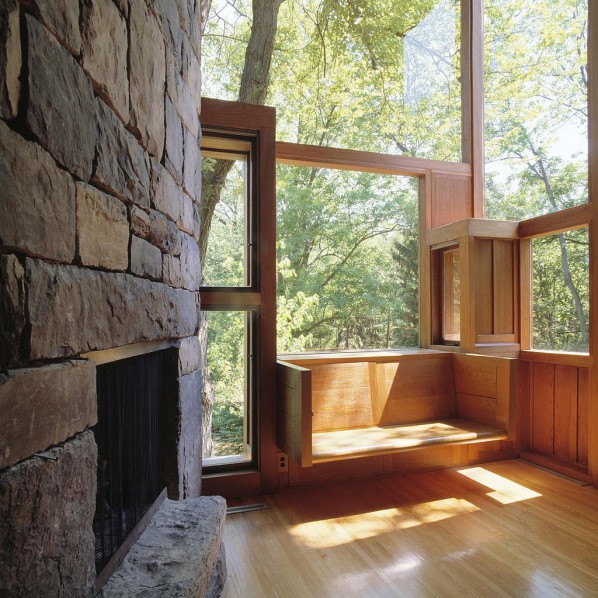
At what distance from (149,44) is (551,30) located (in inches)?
137

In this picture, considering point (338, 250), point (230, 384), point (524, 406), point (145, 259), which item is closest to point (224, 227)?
point (230, 384)

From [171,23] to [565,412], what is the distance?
127 inches

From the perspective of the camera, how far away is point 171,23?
1.53 metres

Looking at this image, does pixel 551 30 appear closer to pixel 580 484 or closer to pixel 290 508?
pixel 580 484

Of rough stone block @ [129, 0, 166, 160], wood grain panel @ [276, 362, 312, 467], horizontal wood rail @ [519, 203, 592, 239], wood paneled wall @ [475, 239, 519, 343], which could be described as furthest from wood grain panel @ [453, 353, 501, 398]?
rough stone block @ [129, 0, 166, 160]

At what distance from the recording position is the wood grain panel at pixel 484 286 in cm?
323

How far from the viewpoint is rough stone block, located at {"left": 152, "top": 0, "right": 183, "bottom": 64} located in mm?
1395

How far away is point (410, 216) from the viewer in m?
5.56

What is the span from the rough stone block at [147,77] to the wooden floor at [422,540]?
1.70 m

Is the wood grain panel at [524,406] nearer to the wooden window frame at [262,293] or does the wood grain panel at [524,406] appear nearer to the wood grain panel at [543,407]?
the wood grain panel at [543,407]

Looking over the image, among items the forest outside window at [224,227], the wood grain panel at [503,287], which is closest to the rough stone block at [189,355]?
the forest outside window at [224,227]

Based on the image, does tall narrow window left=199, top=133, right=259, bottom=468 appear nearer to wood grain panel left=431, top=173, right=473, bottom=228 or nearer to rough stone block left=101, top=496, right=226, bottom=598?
rough stone block left=101, top=496, right=226, bottom=598

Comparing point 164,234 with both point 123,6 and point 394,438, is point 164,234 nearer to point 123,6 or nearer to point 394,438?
point 123,6

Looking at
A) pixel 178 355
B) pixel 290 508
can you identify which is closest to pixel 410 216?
pixel 290 508
